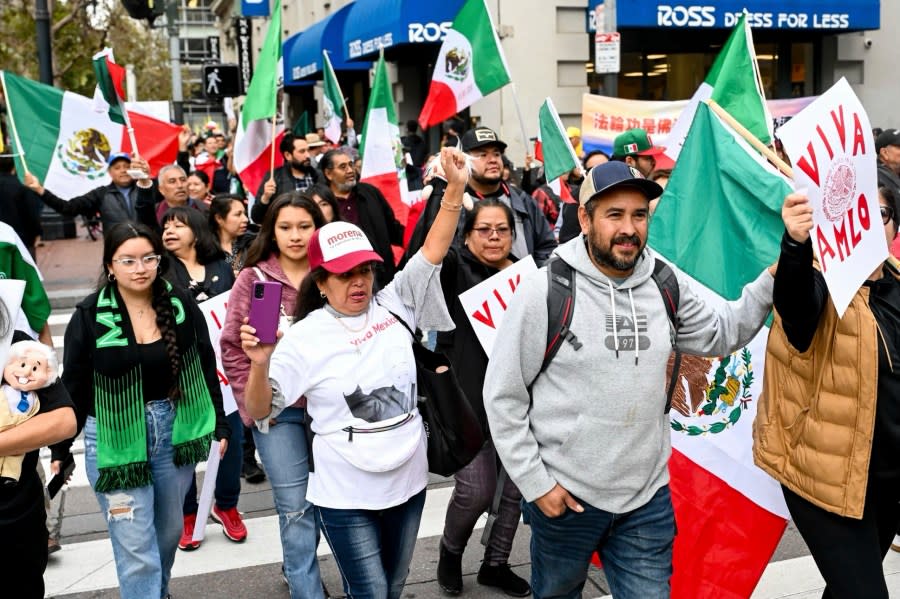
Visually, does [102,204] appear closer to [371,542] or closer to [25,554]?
[25,554]

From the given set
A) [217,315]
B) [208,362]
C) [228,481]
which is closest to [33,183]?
[217,315]

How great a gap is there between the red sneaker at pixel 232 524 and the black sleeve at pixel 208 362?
130 centimetres

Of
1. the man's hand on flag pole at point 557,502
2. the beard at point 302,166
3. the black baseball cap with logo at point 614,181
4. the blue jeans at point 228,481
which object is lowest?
the blue jeans at point 228,481

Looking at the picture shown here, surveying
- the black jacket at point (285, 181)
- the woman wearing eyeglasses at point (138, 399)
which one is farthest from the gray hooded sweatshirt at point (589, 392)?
the black jacket at point (285, 181)

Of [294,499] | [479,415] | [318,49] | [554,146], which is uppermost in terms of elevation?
[318,49]

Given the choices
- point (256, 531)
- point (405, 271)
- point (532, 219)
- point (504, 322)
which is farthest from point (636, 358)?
point (256, 531)

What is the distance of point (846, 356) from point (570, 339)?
853mm

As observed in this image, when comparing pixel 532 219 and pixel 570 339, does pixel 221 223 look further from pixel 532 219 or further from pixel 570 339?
pixel 570 339

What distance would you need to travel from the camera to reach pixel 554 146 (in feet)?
26.9

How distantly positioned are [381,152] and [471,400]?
5.25 metres

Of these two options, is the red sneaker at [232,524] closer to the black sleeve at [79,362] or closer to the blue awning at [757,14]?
the black sleeve at [79,362]

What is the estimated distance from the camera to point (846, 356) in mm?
3127

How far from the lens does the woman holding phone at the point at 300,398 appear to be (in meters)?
4.23

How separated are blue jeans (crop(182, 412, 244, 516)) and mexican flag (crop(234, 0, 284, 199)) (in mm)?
3251
